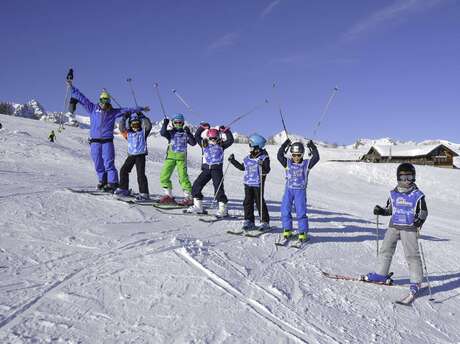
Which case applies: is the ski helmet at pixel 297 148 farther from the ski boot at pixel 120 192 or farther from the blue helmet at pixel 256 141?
the ski boot at pixel 120 192

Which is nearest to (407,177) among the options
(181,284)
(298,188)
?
(298,188)

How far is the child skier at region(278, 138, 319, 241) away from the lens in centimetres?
834

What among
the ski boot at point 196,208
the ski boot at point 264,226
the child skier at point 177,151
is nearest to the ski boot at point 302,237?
the ski boot at point 264,226

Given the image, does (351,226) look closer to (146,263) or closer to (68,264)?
(146,263)

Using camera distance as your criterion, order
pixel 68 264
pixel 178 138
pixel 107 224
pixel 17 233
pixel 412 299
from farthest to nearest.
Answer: pixel 178 138, pixel 107 224, pixel 17 233, pixel 412 299, pixel 68 264

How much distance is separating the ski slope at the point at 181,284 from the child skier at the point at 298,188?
427 millimetres

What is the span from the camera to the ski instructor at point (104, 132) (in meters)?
10.6

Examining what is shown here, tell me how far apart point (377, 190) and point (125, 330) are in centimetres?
3116

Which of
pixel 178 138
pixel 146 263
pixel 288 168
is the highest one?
pixel 178 138

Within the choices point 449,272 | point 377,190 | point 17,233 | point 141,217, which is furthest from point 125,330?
point 377,190

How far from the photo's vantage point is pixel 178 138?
10578mm

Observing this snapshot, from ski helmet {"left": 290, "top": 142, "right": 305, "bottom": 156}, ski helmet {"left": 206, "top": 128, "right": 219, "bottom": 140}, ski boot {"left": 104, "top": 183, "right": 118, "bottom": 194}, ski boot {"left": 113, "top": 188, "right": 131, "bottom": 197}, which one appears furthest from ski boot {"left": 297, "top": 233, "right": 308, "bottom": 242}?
ski boot {"left": 104, "top": 183, "right": 118, "bottom": 194}

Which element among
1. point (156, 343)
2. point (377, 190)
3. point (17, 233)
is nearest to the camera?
point (156, 343)

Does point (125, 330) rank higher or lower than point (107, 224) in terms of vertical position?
lower
